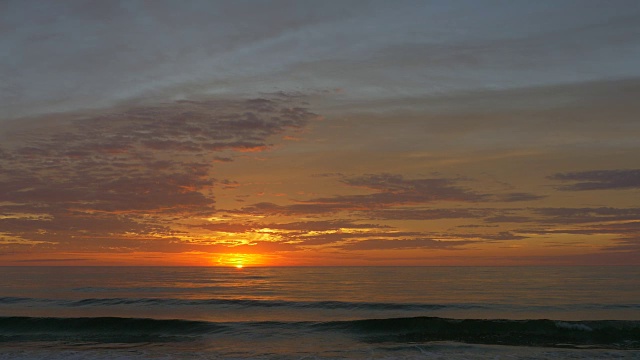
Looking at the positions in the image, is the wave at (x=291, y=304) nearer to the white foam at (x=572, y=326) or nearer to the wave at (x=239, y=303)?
the wave at (x=239, y=303)

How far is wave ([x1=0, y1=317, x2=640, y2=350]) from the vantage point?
86.0 feet

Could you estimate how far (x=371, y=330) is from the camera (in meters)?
29.5

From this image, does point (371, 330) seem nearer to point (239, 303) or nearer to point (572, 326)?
Result: point (572, 326)

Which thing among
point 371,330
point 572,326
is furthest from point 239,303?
point 572,326

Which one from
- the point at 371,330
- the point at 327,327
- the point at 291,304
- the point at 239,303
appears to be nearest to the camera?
the point at 371,330

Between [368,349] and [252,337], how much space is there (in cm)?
668

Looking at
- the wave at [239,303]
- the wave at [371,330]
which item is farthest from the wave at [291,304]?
the wave at [371,330]

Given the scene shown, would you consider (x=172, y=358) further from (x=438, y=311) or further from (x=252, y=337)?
(x=438, y=311)

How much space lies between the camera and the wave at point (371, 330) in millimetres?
26203

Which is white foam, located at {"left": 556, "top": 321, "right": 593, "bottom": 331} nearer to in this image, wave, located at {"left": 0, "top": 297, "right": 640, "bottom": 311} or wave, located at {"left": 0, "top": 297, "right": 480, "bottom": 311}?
wave, located at {"left": 0, "top": 297, "right": 640, "bottom": 311}

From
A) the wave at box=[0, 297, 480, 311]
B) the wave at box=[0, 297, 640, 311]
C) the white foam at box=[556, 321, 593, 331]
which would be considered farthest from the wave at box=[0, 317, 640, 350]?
the wave at box=[0, 297, 480, 311]

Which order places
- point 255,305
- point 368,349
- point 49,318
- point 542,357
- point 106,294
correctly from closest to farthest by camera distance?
point 542,357, point 368,349, point 49,318, point 255,305, point 106,294

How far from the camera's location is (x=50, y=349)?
2361 centimetres

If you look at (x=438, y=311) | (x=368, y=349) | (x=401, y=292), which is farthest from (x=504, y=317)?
(x=401, y=292)
